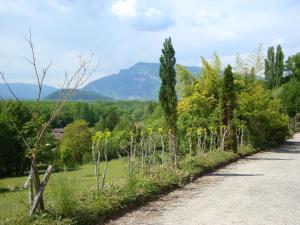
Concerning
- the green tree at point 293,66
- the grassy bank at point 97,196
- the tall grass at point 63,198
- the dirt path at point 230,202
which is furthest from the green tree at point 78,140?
the tall grass at point 63,198

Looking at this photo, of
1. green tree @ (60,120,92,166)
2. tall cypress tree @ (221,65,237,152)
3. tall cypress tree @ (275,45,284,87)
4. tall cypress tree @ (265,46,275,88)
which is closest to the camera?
tall cypress tree @ (221,65,237,152)

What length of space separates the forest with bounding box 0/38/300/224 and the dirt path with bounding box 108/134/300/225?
54 cm

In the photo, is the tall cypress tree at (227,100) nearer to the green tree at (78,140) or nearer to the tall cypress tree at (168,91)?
the tall cypress tree at (168,91)

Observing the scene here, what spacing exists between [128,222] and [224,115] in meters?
14.5

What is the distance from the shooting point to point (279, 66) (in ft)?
242

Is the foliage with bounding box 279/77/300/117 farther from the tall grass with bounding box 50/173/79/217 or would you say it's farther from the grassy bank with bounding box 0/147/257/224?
the tall grass with bounding box 50/173/79/217

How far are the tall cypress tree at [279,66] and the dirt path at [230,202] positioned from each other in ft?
199

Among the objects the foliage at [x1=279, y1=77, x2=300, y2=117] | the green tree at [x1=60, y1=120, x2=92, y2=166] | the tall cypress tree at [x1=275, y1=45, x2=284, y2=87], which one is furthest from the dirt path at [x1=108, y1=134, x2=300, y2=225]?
the tall cypress tree at [x1=275, y1=45, x2=284, y2=87]

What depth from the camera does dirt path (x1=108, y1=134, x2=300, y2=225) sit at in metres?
8.24

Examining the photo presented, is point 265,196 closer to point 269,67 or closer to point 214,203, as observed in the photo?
point 214,203

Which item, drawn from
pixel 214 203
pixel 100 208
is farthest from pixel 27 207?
pixel 214 203

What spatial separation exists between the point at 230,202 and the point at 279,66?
6765cm

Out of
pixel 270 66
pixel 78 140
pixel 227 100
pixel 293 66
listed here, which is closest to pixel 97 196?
pixel 227 100

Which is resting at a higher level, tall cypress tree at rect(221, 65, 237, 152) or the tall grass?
tall cypress tree at rect(221, 65, 237, 152)
